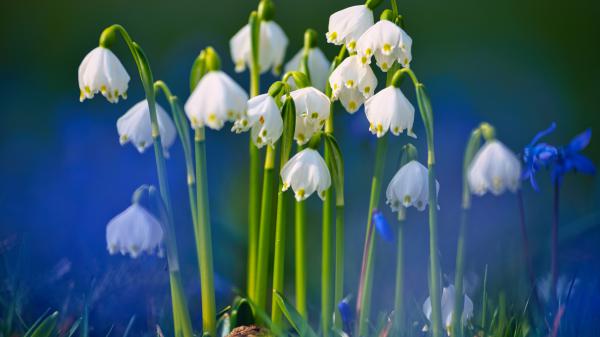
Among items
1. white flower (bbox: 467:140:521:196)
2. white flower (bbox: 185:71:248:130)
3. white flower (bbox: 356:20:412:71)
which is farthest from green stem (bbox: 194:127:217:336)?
white flower (bbox: 467:140:521:196)

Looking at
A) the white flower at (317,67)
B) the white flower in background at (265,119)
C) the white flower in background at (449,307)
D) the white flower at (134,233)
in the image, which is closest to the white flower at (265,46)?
the white flower at (317,67)

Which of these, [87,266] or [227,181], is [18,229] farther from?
[227,181]

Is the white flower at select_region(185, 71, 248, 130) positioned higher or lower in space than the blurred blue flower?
higher

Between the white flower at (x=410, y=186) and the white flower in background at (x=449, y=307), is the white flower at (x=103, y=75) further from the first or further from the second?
the white flower in background at (x=449, y=307)

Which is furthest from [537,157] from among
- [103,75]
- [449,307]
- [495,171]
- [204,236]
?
[103,75]

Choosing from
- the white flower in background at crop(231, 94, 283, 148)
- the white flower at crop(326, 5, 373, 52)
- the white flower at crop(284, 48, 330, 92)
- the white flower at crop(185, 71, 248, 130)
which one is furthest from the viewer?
the white flower at crop(284, 48, 330, 92)

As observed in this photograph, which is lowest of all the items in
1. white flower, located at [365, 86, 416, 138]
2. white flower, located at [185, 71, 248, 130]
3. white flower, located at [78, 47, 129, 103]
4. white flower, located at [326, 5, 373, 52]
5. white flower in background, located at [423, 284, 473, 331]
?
white flower in background, located at [423, 284, 473, 331]

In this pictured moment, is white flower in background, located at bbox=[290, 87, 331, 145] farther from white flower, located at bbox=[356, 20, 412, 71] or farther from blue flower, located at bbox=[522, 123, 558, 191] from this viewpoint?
blue flower, located at bbox=[522, 123, 558, 191]
